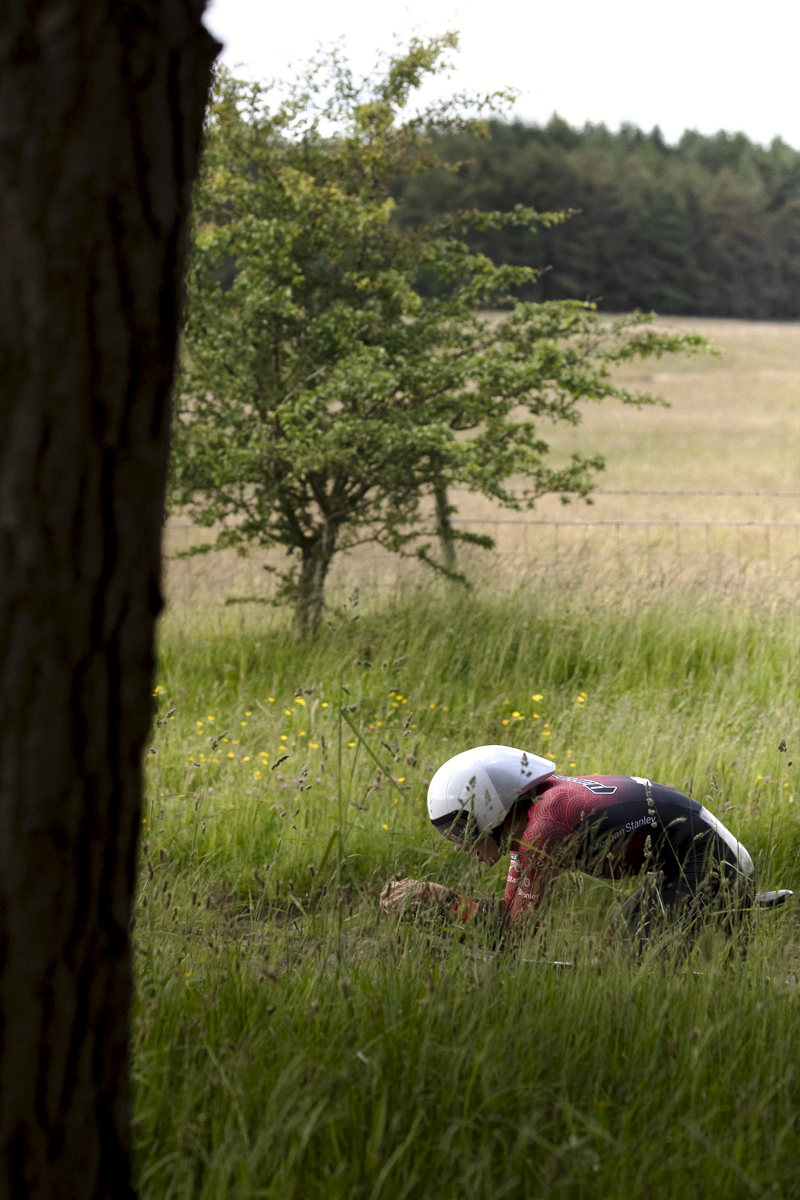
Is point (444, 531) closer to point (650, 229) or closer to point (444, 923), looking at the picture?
point (444, 923)

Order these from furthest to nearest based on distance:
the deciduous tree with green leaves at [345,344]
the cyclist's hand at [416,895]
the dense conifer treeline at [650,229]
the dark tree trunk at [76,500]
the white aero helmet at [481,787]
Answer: the dense conifer treeline at [650,229] → the deciduous tree with green leaves at [345,344] → the white aero helmet at [481,787] → the cyclist's hand at [416,895] → the dark tree trunk at [76,500]

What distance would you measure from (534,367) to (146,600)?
6577mm

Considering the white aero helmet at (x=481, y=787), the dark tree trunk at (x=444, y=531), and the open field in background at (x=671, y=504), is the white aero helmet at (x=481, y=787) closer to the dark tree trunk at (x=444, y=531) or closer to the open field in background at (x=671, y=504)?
the open field in background at (x=671, y=504)

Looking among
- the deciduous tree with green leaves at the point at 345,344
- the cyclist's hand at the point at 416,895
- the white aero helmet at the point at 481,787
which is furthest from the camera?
the deciduous tree with green leaves at the point at 345,344

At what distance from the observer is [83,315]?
1.33 meters

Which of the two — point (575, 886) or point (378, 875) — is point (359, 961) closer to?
point (575, 886)

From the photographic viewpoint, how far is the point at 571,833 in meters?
3.49

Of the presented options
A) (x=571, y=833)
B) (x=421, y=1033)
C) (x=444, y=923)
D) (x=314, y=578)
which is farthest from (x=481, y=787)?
(x=314, y=578)

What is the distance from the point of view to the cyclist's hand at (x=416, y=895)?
3.25 m

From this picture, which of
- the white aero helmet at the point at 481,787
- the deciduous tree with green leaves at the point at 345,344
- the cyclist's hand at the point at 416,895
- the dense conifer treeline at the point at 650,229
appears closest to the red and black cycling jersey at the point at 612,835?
the white aero helmet at the point at 481,787

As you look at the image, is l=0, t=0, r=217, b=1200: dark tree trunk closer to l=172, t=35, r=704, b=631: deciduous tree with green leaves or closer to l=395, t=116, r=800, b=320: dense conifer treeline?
l=172, t=35, r=704, b=631: deciduous tree with green leaves

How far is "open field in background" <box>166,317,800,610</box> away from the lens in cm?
895

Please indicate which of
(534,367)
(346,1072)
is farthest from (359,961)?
(534,367)

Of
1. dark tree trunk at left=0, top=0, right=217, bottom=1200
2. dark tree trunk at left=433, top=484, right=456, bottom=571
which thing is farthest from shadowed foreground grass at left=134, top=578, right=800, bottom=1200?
dark tree trunk at left=433, top=484, right=456, bottom=571
